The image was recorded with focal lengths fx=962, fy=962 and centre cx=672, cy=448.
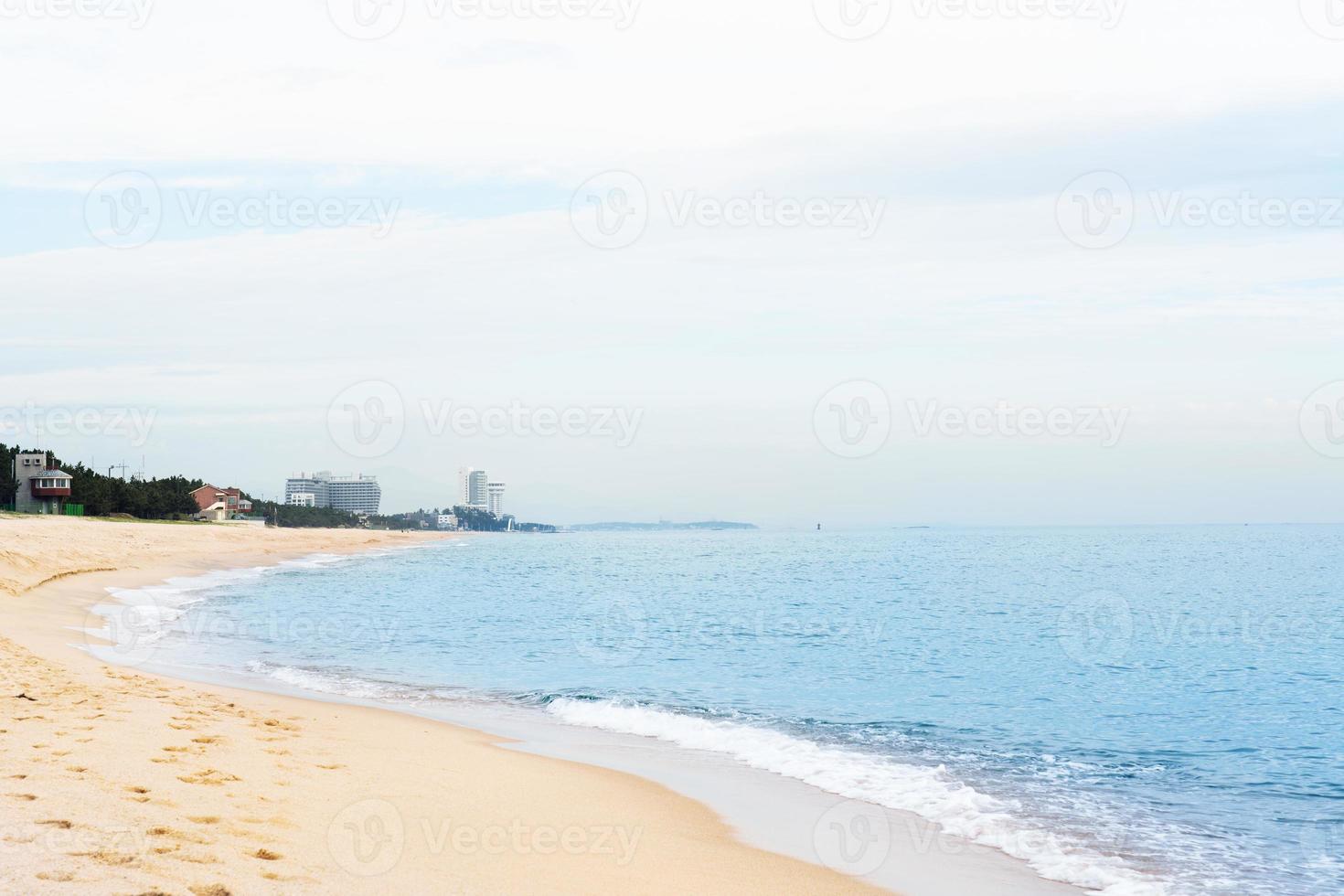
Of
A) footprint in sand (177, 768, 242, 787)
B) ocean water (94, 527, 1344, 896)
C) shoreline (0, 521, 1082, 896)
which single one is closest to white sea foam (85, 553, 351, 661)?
ocean water (94, 527, 1344, 896)

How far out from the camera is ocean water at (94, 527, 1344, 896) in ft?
36.9

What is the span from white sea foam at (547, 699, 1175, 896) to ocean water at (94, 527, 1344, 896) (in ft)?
0.15

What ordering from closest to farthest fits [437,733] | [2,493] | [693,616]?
[437,733] < [693,616] < [2,493]

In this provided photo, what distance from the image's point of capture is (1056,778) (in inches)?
531

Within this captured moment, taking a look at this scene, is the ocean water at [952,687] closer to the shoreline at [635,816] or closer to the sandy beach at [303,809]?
the shoreline at [635,816]

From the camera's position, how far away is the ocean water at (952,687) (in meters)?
11.3

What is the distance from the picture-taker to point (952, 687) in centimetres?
2178

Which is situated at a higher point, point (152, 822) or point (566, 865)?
point (152, 822)

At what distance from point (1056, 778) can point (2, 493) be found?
96.9 meters

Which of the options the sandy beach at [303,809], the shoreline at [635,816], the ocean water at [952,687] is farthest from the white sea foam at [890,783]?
the sandy beach at [303,809]

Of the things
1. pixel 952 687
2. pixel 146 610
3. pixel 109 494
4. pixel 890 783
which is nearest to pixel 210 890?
pixel 890 783

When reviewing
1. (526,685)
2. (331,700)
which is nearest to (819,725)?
(526,685)

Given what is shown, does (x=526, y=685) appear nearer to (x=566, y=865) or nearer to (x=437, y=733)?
(x=437, y=733)

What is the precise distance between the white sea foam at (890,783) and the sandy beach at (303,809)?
2.38 meters
